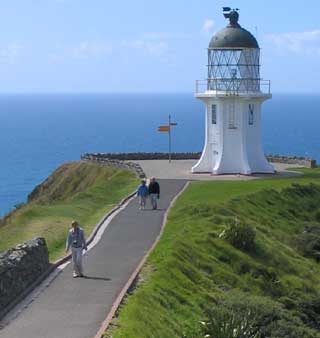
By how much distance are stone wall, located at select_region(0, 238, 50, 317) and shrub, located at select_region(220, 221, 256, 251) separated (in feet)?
22.7

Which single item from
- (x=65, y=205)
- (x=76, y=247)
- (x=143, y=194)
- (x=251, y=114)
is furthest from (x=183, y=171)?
(x=76, y=247)

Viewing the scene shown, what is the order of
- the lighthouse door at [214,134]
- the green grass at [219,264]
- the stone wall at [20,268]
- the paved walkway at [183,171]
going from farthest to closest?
the lighthouse door at [214,134]
the paved walkway at [183,171]
the green grass at [219,264]
the stone wall at [20,268]

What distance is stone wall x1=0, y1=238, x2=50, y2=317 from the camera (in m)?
17.5

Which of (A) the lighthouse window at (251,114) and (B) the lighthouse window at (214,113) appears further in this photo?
(B) the lighthouse window at (214,113)

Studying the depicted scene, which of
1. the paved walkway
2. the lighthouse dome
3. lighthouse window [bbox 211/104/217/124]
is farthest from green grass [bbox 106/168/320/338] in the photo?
the lighthouse dome

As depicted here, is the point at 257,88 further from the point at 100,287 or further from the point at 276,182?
the point at 100,287

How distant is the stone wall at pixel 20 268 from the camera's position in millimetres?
17516

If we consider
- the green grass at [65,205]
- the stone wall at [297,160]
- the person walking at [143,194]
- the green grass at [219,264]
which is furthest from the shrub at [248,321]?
the stone wall at [297,160]

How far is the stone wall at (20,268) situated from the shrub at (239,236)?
22.7ft

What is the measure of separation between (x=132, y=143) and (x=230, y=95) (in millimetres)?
98782

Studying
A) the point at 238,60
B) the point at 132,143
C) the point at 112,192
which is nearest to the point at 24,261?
the point at 112,192

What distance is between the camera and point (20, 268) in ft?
61.1

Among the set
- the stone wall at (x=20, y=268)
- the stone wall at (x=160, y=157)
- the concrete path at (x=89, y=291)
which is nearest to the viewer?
the concrete path at (x=89, y=291)

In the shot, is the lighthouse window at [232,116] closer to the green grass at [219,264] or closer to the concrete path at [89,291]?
the green grass at [219,264]
